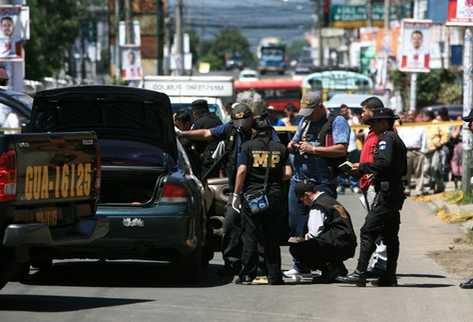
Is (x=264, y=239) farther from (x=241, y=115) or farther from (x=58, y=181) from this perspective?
(x=58, y=181)

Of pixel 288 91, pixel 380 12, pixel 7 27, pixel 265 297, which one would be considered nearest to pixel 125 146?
pixel 265 297

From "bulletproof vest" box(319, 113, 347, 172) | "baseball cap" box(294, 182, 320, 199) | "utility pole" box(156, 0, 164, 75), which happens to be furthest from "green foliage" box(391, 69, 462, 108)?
"baseball cap" box(294, 182, 320, 199)

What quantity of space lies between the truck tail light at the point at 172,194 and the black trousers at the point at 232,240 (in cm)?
115

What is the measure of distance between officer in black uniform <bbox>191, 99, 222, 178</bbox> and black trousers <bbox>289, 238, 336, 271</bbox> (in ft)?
8.36

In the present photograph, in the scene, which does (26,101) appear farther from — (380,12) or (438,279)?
(380,12)

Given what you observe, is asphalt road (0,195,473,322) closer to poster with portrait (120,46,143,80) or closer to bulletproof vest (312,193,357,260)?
bulletproof vest (312,193,357,260)

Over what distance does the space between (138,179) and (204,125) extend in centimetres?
458

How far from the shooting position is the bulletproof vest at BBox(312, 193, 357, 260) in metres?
12.8

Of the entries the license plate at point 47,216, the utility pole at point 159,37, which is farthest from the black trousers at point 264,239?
the utility pole at point 159,37

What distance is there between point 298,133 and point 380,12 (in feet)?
327

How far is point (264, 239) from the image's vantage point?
12.7 metres

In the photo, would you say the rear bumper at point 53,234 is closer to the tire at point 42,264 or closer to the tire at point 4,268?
the tire at point 4,268

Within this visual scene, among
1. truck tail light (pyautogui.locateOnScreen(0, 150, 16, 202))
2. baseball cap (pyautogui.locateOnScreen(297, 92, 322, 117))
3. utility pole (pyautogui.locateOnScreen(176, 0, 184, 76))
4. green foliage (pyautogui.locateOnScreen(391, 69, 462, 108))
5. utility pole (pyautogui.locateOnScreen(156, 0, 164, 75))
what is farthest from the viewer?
utility pole (pyautogui.locateOnScreen(156, 0, 164, 75))

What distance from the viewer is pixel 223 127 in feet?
45.6
